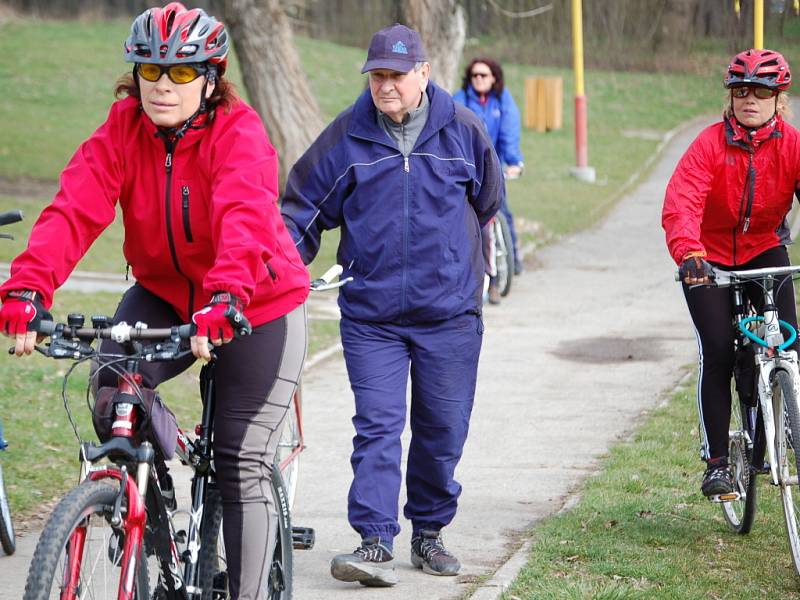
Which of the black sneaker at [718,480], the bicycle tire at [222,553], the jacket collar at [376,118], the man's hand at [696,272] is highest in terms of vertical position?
the jacket collar at [376,118]

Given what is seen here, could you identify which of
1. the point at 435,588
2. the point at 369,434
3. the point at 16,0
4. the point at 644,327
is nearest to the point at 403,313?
the point at 369,434

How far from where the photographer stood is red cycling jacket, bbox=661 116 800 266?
17.9ft

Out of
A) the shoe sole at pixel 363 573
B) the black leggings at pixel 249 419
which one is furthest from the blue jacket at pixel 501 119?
the black leggings at pixel 249 419

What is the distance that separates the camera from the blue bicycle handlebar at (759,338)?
5375 mm

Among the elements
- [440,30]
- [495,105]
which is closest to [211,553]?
[495,105]

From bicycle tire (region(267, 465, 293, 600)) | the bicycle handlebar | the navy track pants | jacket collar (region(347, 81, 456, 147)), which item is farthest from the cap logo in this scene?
bicycle tire (region(267, 465, 293, 600))

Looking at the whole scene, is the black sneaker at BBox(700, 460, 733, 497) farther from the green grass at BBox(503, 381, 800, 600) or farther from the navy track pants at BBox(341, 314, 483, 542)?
the navy track pants at BBox(341, 314, 483, 542)

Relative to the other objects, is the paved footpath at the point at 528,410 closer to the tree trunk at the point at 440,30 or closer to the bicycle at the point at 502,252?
the bicycle at the point at 502,252

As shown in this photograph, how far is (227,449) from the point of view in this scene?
13.3 feet

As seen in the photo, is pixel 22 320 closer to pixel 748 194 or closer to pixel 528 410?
pixel 748 194

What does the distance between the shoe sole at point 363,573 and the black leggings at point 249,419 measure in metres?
1.00

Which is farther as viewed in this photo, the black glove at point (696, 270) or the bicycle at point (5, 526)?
the bicycle at point (5, 526)

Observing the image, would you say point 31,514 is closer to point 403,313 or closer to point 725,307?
point 403,313

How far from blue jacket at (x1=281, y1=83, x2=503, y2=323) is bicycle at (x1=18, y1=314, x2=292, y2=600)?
1.32m
